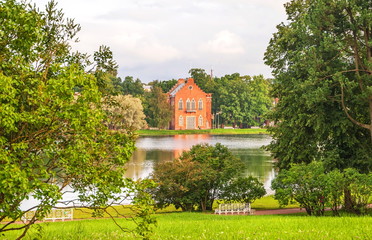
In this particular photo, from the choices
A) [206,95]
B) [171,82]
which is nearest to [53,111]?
[206,95]

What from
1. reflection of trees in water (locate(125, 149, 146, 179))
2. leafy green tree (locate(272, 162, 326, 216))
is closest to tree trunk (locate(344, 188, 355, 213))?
leafy green tree (locate(272, 162, 326, 216))

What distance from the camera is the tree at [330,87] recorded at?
56.0 feet

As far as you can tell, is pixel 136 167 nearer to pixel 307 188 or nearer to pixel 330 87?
pixel 330 87

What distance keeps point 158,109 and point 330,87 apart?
73.7m

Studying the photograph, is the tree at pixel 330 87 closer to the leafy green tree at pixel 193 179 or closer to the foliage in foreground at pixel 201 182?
the foliage in foreground at pixel 201 182

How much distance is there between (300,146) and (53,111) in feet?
49.7

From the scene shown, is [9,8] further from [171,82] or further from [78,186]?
[171,82]

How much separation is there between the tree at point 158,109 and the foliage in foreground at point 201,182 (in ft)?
227

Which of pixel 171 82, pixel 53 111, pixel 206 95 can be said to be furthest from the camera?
pixel 171 82

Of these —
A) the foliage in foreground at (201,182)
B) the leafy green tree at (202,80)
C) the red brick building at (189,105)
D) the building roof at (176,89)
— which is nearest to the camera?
the foliage in foreground at (201,182)

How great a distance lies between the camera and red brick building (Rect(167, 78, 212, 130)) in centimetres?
9669

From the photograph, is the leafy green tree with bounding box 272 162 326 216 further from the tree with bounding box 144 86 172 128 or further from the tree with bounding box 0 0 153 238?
the tree with bounding box 144 86 172 128

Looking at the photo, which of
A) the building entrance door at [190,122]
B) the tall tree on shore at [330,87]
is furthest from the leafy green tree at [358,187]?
the building entrance door at [190,122]

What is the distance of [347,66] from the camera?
18.4 m
